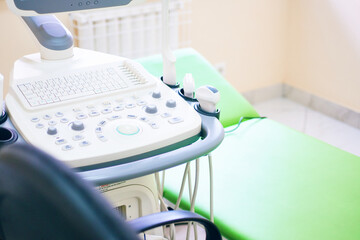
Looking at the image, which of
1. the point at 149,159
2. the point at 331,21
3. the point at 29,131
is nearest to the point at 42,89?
the point at 29,131

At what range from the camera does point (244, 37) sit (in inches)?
112

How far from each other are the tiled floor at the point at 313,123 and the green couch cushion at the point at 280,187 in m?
0.85

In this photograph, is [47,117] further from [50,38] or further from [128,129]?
[50,38]

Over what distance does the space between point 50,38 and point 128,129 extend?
0.39m

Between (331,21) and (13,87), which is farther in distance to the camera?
(331,21)

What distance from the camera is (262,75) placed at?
304 centimetres

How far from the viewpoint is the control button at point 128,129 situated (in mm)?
1107

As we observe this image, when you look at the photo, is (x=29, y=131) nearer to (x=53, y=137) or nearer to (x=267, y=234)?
(x=53, y=137)

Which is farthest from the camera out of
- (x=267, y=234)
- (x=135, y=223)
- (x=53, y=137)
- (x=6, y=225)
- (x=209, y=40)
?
(x=209, y=40)

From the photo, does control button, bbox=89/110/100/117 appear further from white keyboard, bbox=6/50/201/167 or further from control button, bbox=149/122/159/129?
control button, bbox=149/122/159/129

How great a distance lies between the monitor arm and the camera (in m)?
1.34

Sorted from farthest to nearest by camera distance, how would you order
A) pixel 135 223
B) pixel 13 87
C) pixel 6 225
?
1. pixel 13 87
2. pixel 135 223
3. pixel 6 225

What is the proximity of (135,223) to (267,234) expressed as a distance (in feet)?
1.76

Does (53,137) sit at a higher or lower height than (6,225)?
lower
